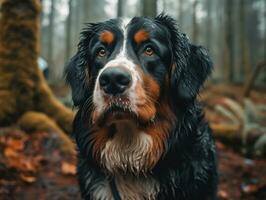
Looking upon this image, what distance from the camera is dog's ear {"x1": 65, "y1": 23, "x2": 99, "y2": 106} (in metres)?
3.96

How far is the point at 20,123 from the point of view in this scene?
649 cm

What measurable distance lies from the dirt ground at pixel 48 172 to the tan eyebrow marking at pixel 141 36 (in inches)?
102

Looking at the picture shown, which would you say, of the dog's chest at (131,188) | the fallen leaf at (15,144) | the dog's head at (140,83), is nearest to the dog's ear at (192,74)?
the dog's head at (140,83)

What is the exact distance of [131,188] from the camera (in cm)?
391

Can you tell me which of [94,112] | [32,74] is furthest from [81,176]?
[32,74]

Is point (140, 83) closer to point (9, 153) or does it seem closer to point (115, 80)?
point (115, 80)

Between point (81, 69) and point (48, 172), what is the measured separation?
2.13m

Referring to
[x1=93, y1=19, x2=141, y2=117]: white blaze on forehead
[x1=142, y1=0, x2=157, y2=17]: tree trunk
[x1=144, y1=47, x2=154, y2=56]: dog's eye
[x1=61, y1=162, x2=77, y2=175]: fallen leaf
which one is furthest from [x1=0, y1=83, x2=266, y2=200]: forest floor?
[x1=142, y1=0, x2=157, y2=17]: tree trunk

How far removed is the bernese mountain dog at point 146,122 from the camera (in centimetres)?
360

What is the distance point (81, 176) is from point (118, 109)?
115 cm

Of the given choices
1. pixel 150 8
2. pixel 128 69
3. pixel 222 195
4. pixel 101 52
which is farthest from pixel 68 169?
pixel 150 8

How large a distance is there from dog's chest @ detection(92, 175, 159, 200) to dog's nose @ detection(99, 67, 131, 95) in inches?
43.7

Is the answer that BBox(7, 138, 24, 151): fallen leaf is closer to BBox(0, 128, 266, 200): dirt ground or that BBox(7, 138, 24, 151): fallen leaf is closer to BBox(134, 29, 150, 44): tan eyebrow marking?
BBox(0, 128, 266, 200): dirt ground

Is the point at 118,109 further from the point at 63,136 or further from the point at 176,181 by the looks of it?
the point at 63,136
